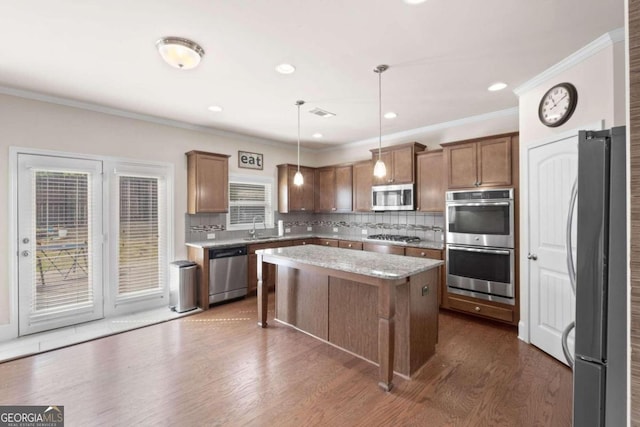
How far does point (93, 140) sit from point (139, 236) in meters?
1.33

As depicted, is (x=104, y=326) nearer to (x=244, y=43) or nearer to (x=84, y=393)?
(x=84, y=393)

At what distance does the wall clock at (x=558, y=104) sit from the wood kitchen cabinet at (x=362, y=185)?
264cm

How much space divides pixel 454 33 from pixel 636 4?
64.8 inches

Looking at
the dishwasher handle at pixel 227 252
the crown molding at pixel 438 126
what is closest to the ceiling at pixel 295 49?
the crown molding at pixel 438 126

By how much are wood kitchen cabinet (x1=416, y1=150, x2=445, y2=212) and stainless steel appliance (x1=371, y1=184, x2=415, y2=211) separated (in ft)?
0.44

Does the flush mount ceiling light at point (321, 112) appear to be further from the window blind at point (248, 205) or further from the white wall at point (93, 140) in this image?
the window blind at point (248, 205)

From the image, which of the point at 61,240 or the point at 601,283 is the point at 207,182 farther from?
the point at 601,283

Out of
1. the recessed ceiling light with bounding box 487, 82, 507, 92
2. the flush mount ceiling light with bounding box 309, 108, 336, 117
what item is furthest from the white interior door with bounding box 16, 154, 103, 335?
the recessed ceiling light with bounding box 487, 82, 507, 92

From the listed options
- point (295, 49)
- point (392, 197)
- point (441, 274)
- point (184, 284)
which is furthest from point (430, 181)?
point (184, 284)

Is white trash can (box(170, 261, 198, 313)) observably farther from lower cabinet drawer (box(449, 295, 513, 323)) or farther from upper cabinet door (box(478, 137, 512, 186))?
upper cabinet door (box(478, 137, 512, 186))

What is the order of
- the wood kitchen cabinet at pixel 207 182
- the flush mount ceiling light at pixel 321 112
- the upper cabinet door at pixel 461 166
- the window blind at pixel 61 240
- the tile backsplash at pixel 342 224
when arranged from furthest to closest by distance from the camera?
the tile backsplash at pixel 342 224 < the wood kitchen cabinet at pixel 207 182 < the flush mount ceiling light at pixel 321 112 < the upper cabinet door at pixel 461 166 < the window blind at pixel 61 240

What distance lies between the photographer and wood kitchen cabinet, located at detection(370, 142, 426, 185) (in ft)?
14.7

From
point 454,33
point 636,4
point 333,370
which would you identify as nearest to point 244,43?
point 454,33

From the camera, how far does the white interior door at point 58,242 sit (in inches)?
127
